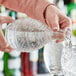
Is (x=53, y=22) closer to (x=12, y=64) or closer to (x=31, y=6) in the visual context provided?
(x=31, y=6)

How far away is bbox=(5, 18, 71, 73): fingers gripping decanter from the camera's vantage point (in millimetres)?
931

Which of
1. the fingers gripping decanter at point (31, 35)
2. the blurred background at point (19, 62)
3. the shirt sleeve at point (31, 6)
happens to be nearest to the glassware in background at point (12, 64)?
the blurred background at point (19, 62)

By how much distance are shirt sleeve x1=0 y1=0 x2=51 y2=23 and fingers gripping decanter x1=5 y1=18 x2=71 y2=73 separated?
0.05 metres

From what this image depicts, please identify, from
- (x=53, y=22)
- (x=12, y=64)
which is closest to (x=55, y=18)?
(x=53, y=22)

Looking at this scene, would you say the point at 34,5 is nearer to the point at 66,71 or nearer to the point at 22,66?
the point at 66,71

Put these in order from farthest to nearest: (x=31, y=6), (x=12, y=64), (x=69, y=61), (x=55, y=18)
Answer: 1. (x=12, y=64)
2. (x=31, y=6)
3. (x=55, y=18)
4. (x=69, y=61)

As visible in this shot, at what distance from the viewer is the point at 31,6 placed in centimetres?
108

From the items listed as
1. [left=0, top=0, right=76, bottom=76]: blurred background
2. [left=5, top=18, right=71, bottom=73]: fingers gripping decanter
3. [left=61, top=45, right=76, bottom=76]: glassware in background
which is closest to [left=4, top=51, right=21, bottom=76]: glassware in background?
[left=0, top=0, right=76, bottom=76]: blurred background

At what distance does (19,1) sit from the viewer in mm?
1126

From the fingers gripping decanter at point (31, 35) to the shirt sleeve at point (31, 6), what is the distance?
2.1 inches

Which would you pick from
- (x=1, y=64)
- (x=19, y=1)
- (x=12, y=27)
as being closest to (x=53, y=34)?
(x=12, y=27)

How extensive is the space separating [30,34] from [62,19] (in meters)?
0.11

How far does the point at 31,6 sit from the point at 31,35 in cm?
16

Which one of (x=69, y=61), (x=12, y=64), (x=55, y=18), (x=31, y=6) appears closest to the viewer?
(x=69, y=61)
